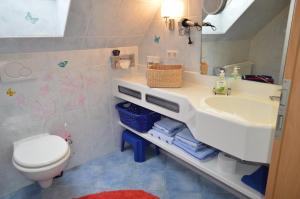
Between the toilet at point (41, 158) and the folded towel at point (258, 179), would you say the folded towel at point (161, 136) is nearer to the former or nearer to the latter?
the folded towel at point (258, 179)

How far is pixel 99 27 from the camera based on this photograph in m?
1.97

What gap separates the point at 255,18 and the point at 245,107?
0.61 meters

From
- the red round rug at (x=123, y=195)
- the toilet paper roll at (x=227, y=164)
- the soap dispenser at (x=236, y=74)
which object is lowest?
the red round rug at (x=123, y=195)

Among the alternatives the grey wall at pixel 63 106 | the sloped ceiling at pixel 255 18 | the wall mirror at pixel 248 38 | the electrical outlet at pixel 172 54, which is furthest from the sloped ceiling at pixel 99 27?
the sloped ceiling at pixel 255 18

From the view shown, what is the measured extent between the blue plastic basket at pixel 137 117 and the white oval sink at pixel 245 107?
0.71 metres

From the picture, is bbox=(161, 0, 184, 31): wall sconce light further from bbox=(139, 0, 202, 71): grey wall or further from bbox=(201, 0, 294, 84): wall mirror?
bbox=(201, 0, 294, 84): wall mirror

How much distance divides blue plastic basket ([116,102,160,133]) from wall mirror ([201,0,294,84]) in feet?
2.06

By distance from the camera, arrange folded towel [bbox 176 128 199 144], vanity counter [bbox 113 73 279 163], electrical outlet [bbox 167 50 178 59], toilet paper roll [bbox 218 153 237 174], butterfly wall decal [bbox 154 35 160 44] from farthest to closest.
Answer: butterfly wall decal [bbox 154 35 160 44] → electrical outlet [bbox 167 50 178 59] → folded towel [bbox 176 128 199 144] → toilet paper roll [bbox 218 153 237 174] → vanity counter [bbox 113 73 279 163]

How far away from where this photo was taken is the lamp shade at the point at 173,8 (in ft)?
6.16

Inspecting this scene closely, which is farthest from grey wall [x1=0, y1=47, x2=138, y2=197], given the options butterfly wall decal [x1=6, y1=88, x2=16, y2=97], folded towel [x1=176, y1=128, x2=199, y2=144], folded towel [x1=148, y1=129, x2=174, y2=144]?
folded towel [x1=176, y1=128, x2=199, y2=144]

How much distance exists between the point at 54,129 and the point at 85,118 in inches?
11.9

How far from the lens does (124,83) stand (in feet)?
7.00

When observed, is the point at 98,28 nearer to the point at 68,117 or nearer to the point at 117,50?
the point at 117,50

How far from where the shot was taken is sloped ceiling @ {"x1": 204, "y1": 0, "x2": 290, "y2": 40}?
1.39 metres
